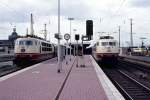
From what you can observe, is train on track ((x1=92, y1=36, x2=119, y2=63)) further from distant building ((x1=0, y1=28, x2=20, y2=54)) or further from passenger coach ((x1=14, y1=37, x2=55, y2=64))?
distant building ((x1=0, y1=28, x2=20, y2=54))

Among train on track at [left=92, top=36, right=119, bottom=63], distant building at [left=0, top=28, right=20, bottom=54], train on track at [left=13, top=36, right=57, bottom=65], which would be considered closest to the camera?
train on track at [left=13, top=36, right=57, bottom=65]

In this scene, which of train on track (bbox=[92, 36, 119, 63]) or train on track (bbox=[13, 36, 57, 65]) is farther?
Result: train on track (bbox=[92, 36, 119, 63])

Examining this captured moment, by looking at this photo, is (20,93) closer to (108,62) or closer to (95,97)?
(95,97)

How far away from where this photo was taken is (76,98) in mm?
13422

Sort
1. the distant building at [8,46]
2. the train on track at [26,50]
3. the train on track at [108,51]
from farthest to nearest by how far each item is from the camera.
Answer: the distant building at [8,46] < the train on track at [108,51] < the train on track at [26,50]

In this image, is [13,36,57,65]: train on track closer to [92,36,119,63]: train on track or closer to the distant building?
[92,36,119,63]: train on track

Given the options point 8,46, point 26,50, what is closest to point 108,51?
point 26,50

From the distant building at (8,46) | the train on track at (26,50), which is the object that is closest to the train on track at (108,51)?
the train on track at (26,50)

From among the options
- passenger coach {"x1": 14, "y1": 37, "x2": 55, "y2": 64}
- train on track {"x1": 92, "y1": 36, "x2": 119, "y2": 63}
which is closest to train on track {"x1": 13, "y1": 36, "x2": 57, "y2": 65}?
passenger coach {"x1": 14, "y1": 37, "x2": 55, "y2": 64}

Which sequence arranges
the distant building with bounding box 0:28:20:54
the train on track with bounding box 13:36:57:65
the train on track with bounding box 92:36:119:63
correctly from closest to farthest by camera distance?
the train on track with bounding box 13:36:57:65 → the train on track with bounding box 92:36:119:63 → the distant building with bounding box 0:28:20:54

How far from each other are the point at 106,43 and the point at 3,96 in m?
30.0

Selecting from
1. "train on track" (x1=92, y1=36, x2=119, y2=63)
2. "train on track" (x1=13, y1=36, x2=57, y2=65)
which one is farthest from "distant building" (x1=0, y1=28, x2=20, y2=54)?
"train on track" (x1=92, y1=36, x2=119, y2=63)

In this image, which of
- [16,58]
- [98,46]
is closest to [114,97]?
[16,58]

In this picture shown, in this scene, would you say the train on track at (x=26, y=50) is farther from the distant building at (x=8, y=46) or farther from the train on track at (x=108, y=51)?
the distant building at (x=8, y=46)
